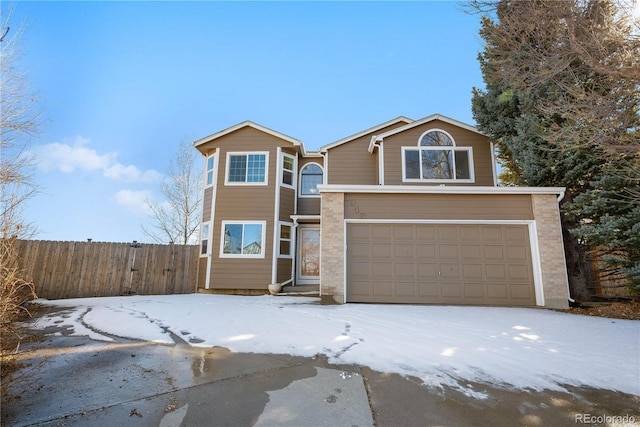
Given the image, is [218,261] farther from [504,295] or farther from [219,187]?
[504,295]

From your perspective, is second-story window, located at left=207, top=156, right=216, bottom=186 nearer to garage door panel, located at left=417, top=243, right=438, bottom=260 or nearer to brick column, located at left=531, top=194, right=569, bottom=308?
garage door panel, located at left=417, top=243, right=438, bottom=260

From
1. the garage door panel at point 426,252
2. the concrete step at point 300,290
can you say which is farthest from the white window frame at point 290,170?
the garage door panel at point 426,252

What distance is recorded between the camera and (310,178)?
13.6 m

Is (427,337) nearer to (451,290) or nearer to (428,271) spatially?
(428,271)

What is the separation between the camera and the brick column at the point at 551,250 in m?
7.85

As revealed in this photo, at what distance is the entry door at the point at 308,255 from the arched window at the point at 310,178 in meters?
1.68

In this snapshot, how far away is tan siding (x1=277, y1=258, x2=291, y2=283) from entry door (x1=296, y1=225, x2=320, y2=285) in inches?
21.5

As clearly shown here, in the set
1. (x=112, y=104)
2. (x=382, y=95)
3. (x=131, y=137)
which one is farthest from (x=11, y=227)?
(x=131, y=137)

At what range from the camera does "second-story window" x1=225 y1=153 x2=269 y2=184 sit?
12445 millimetres

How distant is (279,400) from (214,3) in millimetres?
12614

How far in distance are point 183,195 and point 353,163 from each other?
37.8 feet

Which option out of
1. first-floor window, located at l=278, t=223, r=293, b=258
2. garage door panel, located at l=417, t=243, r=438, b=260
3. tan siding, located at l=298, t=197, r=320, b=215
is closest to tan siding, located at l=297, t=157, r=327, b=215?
tan siding, located at l=298, t=197, r=320, b=215

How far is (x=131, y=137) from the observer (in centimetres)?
2284

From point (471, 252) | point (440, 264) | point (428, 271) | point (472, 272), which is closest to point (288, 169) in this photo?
point (428, 271)
